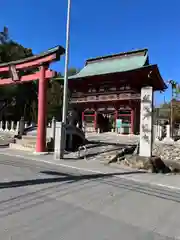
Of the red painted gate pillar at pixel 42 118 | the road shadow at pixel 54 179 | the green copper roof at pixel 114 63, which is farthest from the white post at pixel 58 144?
the green copper roof at pixel 114 63

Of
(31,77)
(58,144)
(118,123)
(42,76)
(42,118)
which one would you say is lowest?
(58,144)

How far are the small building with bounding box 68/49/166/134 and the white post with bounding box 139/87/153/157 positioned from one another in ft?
56.8

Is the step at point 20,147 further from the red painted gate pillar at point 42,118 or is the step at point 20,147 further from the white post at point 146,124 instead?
the white post at point 146,124

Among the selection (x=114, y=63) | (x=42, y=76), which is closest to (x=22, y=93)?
(x=114, y=63)

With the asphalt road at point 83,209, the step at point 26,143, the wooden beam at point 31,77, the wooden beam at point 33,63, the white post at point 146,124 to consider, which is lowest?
the asphalt road at point 83,209

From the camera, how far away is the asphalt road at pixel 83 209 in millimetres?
3773

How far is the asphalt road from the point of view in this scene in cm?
377

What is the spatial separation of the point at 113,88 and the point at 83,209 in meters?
27.1

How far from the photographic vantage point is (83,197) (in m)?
5.70

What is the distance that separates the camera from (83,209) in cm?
486

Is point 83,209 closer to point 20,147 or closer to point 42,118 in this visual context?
point 42,118

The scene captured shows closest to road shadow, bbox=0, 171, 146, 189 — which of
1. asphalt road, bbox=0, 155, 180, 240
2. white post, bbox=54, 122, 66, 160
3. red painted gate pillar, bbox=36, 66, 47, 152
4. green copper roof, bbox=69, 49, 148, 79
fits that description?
asphalt road, bbox=0, 155, 180, 240

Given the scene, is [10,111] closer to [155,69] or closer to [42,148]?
[155,69]

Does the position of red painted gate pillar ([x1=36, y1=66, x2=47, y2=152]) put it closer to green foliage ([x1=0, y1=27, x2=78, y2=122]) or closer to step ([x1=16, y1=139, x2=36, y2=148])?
step ([x1=16, y1=139, x2=36, y2=148])
